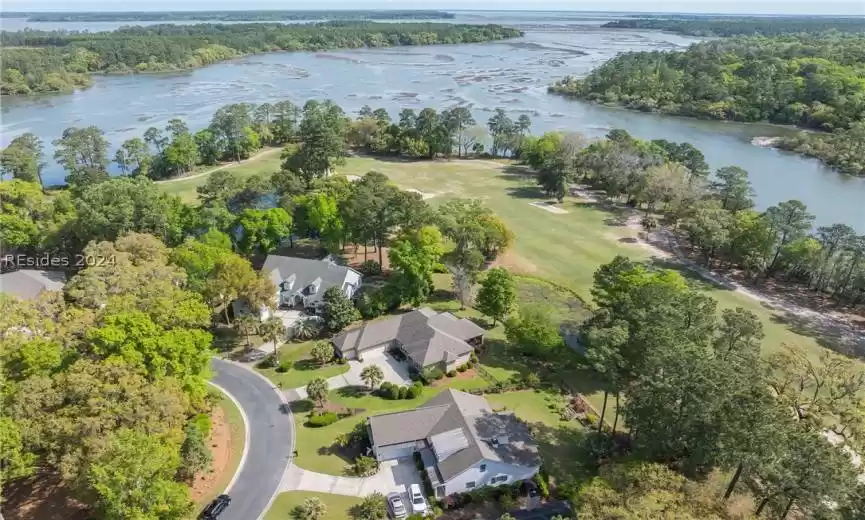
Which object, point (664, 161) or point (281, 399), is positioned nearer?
point (281, 399)

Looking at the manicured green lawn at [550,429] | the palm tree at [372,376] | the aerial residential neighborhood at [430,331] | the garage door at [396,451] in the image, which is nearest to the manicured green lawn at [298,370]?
the aerial residential neighborhood at [430,331]

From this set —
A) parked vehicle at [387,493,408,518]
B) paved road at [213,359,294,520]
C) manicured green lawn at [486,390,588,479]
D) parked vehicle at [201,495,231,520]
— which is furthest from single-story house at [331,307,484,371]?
parked vehicle at [201,495,231,520]

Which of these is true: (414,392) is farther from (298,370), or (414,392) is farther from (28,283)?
(28,283)

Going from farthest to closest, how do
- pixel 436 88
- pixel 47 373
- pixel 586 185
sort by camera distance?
1. pixel 436 88
2. pixel 586 185
3. pixel 47 373

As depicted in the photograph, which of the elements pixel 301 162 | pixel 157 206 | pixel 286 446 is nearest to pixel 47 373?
pixel 286 446

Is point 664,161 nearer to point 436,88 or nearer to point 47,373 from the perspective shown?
point 47,373

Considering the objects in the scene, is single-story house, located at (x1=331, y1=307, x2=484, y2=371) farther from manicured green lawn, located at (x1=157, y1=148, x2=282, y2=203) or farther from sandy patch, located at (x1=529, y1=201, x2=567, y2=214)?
manicured green lawn, located at (x1=157, y1=148, x2=282, y2=203)

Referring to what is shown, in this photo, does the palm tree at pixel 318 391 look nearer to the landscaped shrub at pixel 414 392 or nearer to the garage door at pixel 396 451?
the landscaped shrub at pixel 414 392
